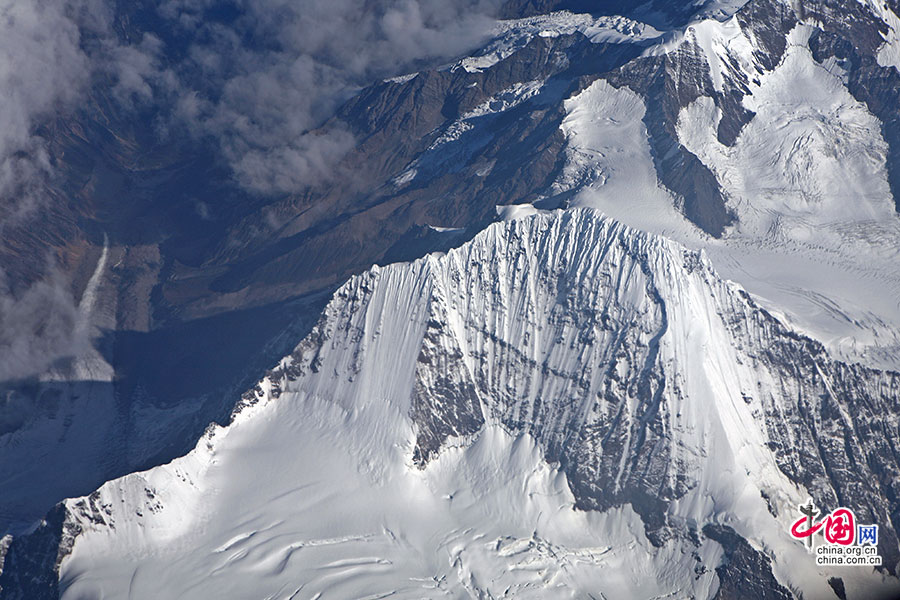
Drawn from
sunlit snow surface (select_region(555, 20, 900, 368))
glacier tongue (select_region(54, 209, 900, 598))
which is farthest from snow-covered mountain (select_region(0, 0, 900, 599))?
sunlit snow surface (select_region(555, 20, 900, 368))

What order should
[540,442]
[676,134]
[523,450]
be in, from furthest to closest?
[676,134], [540,442], [523,450]

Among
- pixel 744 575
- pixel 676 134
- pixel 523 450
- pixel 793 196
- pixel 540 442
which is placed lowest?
pixel 744 575

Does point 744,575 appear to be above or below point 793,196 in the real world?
below

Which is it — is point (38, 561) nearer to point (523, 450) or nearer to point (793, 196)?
point (523, 450)

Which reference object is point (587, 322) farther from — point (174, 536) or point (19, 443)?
point (19, 443)

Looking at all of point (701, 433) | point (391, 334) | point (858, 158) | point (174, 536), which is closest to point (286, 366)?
point (391, 334)

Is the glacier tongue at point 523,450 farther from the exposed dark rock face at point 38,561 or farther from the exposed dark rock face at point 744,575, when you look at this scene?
the exposed dark rock face at point 38,561

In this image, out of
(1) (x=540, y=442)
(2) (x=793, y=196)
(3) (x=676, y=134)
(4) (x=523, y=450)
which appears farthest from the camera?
(3) (x=676, y=134)

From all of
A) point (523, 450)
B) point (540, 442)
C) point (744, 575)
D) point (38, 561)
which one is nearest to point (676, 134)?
point (540, 442)

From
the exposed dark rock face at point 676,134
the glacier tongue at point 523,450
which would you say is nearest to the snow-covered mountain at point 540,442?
the glacier tongue at point 523,450
